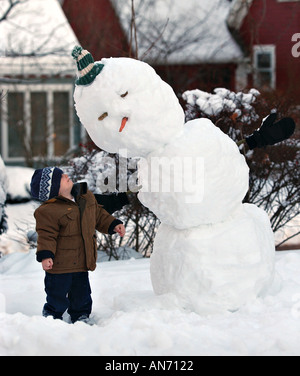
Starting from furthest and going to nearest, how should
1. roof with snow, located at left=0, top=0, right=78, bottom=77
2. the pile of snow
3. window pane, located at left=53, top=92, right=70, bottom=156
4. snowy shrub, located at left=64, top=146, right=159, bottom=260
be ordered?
window pane, located at left=53, top=92, right=70, bottom=156 < roof with snow, located at left=0, top=0, right=78, bottom=77 < snowy shrub, located at left=64, top=146, right=159, bottom=260 < the pile of snow

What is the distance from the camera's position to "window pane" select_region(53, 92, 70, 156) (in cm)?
1370

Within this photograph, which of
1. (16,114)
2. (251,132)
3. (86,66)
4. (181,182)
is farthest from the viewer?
(16,114)

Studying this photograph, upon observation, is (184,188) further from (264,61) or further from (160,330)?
Result: (264,61)

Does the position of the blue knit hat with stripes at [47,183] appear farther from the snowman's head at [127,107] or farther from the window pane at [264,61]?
the window pane at [264,61]

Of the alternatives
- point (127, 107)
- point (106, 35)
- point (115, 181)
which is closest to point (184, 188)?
point (127, 107)

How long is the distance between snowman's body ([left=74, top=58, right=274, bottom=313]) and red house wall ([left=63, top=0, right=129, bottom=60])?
29.9 feet

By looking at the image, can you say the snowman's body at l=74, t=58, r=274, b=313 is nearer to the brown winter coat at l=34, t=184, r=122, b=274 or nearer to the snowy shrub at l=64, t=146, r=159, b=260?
the brown winter coat at l=34, t=184, r=122, b=274

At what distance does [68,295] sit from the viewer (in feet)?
11.2

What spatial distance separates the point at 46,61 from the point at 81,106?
932cm

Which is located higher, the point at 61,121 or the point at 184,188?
the point at 61,121

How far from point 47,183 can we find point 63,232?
325 mm

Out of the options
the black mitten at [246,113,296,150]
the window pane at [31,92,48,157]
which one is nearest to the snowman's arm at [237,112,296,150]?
the black mitten at [246,113,296,150]

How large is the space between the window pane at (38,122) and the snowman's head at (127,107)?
31.9 ft

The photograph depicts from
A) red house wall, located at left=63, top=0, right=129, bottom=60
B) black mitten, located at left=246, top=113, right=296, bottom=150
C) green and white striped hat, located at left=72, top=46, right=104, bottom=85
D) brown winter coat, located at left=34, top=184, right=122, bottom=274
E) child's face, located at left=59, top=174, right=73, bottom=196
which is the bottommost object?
brown winter coat, located at left=34, top=184, right=122, bottom=274
